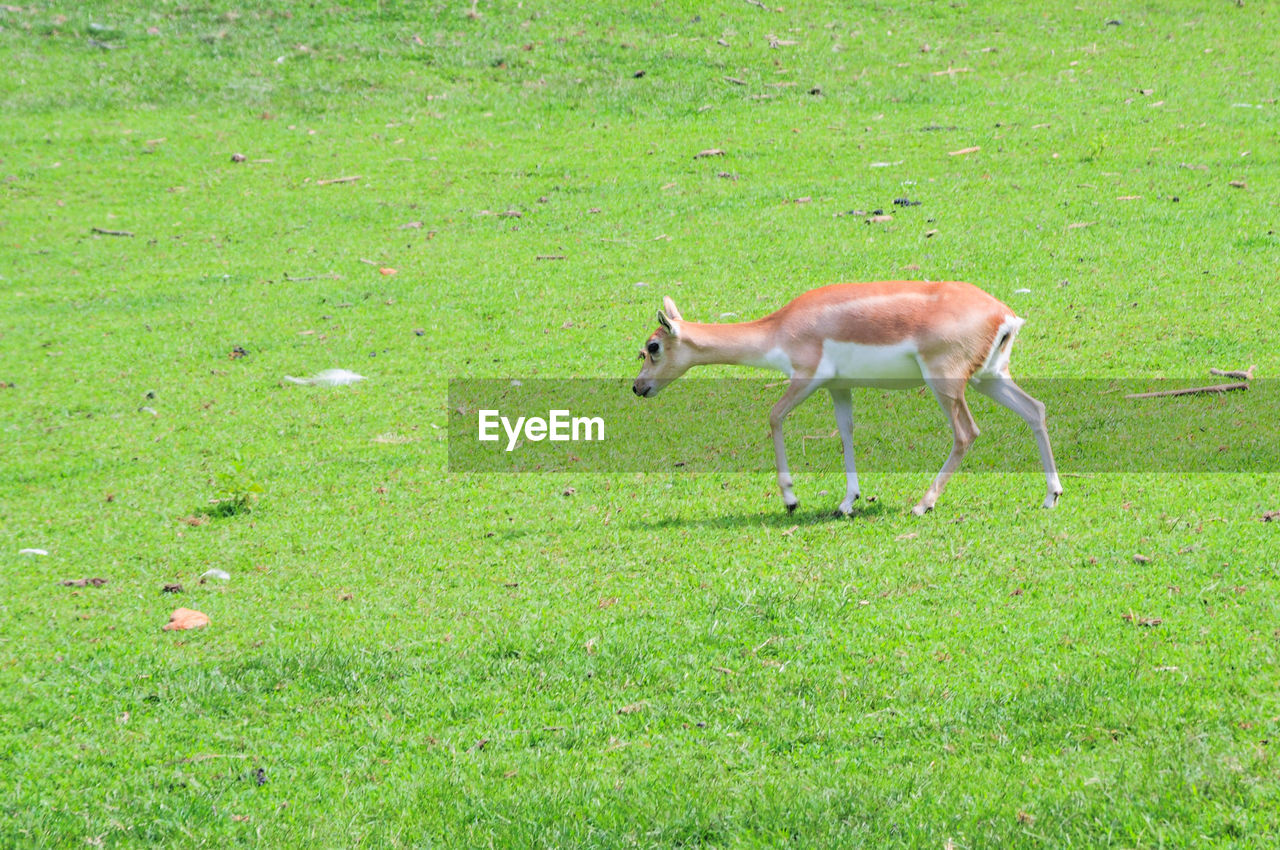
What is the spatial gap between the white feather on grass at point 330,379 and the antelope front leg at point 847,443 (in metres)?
6.03

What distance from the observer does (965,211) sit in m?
16.5

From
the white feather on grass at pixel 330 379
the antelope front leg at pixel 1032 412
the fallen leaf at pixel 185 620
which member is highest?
the antelope front leg at pixel 1032 412

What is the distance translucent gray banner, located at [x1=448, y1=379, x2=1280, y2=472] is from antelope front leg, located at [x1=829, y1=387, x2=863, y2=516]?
1002mm

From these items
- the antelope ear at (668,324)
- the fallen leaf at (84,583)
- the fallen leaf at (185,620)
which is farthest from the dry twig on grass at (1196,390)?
the fallen leaf at (84,583)

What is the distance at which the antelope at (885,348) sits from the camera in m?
8.28

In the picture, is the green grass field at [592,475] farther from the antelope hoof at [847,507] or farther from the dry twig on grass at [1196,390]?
the dry twig on grass at [1196,390]

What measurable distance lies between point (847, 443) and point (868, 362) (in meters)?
0.74

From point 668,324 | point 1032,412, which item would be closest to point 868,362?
point 1032,412

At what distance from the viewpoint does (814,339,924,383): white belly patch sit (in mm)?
8375

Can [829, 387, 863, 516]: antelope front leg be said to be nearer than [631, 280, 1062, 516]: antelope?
No

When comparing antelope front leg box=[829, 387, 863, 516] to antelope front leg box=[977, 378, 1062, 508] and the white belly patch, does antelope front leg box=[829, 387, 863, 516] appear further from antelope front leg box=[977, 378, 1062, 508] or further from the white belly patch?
antelope front leg box=[977, 378, 1062, 508]

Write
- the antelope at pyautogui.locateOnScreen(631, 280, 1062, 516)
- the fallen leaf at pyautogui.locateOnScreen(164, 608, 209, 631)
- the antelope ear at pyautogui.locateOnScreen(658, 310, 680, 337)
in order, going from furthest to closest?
the antelope ear at pyautogui.locateOnScreen(658, 310, 680, 337), the antelope at pyautogui.locateOnScreen(631, 280, 1062, 516), the fallen leaf at pyautogui.locateOnScreen(164, 608, 209, 631)

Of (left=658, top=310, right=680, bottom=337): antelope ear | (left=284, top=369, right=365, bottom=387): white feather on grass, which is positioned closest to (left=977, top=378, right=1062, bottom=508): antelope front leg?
(left=658, top=310, right=680, bottom=337): antelope ear

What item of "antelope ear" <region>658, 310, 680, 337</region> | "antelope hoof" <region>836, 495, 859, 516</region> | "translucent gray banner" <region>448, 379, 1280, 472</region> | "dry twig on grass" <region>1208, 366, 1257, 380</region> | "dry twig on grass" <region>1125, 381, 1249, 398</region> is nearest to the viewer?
"antelope hoof" <region>836, 495, 859, 516</region>
